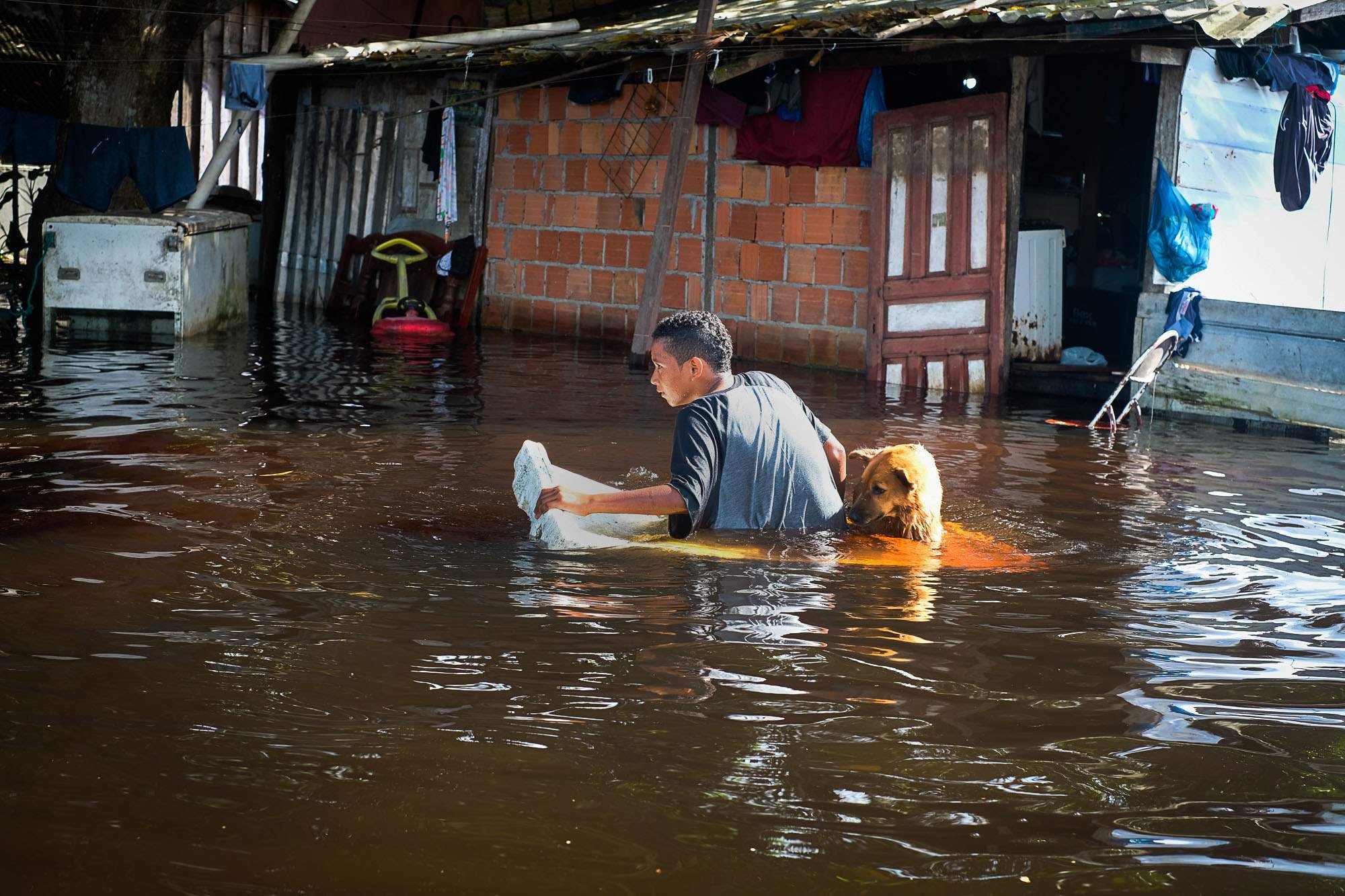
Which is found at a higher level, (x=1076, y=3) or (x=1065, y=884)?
(x=1076, y=3)

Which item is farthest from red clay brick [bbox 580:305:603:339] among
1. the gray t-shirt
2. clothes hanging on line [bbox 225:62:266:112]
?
the gray t-shirt

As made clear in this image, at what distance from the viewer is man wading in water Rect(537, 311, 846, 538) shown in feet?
17.6

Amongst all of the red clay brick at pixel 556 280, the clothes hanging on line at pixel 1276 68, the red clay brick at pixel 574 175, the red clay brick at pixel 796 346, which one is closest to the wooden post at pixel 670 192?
the red clay brick at pixel 796 346

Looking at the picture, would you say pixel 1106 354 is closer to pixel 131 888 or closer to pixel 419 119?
pixel 419 119

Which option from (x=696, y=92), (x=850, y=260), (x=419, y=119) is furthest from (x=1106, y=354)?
(x=419, y=119)

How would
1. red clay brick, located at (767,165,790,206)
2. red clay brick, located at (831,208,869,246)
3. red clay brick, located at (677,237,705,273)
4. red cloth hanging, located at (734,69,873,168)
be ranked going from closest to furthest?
1. red cloth hanging, located at (734,69,873,168)
2. red clay brick, located at (831,208,869,246)
3. red clay brick, located at (767,165,790,206)
4. red clay brick, located at (677,237,705,273)

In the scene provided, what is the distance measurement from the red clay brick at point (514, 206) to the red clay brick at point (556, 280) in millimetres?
774

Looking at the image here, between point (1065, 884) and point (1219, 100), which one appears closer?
point (1065, 884)

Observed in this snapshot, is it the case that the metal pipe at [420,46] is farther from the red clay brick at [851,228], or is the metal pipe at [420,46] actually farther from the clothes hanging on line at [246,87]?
the red clay brick at [851,228]

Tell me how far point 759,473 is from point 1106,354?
31.1ft

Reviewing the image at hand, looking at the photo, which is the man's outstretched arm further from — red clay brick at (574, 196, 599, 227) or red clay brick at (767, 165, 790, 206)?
red clay brick at (574, 196, 599, 227)

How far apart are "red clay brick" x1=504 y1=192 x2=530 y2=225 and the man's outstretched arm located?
11516mm

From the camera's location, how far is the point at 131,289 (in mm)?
14062

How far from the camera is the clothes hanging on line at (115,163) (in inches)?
596
